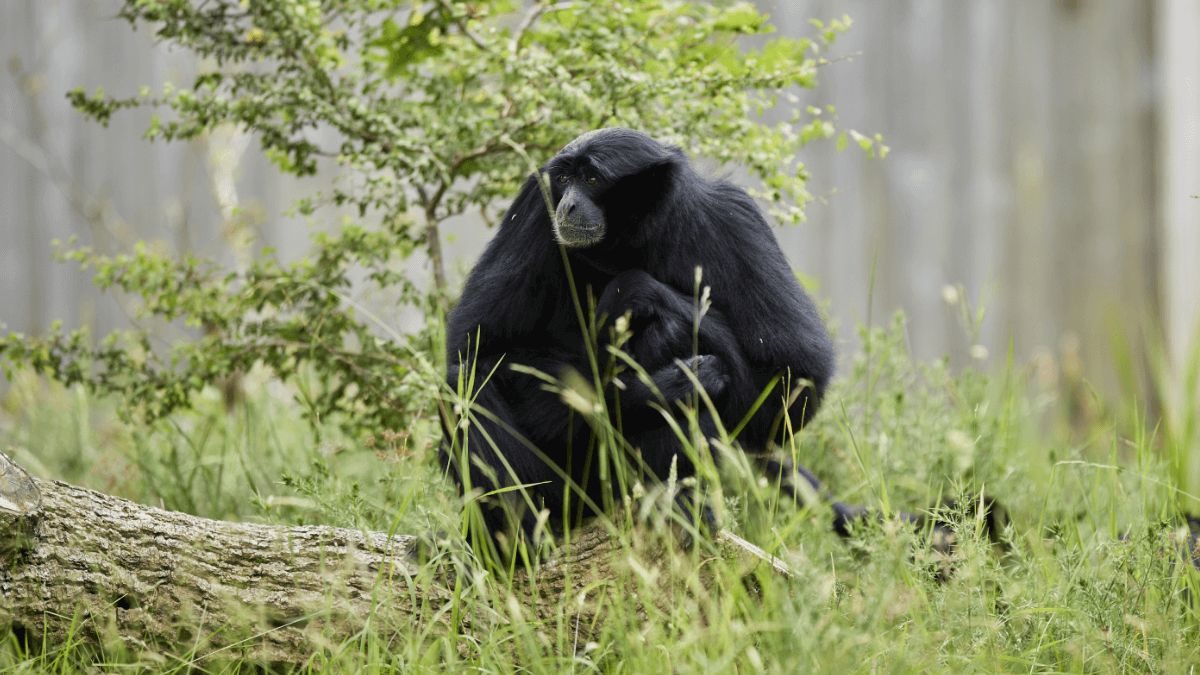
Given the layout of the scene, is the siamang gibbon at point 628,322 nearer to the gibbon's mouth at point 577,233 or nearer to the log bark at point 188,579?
the gibbon's mouth at point 577,233

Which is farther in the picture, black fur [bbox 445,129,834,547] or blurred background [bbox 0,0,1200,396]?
blurred background [bbox 0,0,1200,396]

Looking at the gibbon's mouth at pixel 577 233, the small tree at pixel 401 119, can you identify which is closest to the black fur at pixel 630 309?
the gibbon's mouth at pixel 577 233

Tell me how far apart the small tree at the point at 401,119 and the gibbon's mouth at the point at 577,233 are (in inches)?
29.6

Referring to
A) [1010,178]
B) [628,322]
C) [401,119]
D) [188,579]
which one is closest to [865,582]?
[628,322]

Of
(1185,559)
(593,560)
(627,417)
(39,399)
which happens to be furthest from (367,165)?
(39,399)

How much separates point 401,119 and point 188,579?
2.25 metres

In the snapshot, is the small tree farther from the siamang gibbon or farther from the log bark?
the log bark

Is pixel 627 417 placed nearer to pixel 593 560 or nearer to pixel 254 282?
pixel 593 560

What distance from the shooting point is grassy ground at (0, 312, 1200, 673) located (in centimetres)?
265

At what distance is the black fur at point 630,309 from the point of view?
386 centimetres

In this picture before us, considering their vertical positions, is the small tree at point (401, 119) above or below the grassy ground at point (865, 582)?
above

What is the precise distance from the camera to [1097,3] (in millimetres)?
7961

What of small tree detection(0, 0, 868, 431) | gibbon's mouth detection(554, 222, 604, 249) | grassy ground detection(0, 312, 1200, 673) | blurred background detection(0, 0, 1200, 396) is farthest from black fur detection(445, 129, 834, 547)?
blurred background detection(0, 0, 1200, 396)

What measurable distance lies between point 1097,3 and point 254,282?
608 cm
